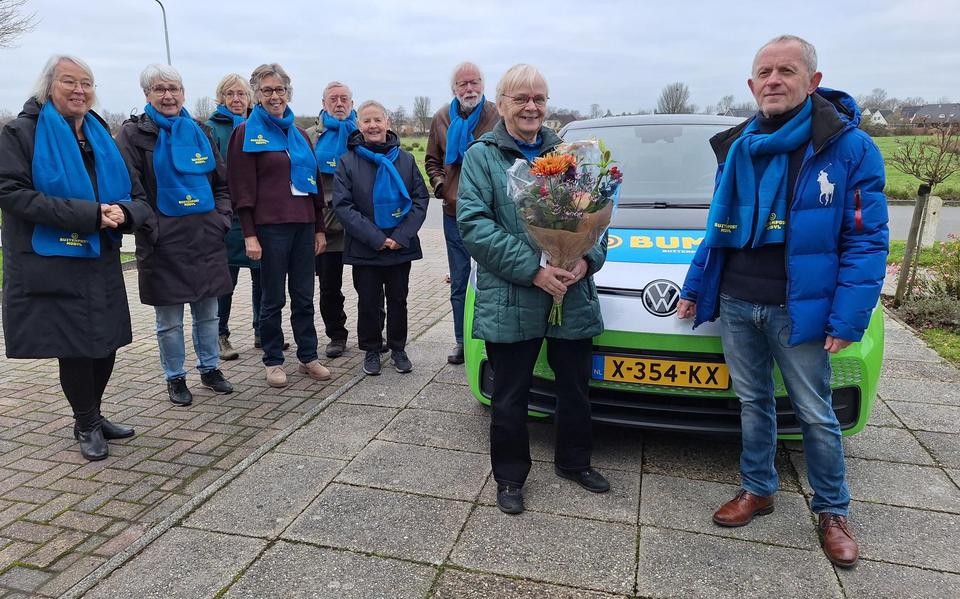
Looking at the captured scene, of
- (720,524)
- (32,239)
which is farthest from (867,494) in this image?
(32,239)

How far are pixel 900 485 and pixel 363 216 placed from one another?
3.63 meters

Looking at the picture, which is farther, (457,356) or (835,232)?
(457,356)

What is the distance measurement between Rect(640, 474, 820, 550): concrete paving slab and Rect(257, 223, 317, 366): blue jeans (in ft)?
9.26

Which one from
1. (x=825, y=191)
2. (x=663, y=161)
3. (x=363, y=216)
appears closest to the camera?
(x=825, y=191)

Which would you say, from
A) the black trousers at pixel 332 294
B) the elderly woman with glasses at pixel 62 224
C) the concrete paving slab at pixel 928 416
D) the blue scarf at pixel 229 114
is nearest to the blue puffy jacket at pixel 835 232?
the concrete paving slab at pixel 928 416

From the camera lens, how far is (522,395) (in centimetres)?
297

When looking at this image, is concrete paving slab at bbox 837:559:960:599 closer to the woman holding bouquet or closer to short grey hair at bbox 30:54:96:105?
the woman holding bouquet

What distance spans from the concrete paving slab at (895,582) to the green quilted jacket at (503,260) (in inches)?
53.1

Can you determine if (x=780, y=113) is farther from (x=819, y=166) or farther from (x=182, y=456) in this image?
(x=182, y=456)

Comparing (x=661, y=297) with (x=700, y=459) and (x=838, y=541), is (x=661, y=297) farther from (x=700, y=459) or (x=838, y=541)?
(x=838, y=541)

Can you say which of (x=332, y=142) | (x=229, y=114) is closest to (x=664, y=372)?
(x=332, y=142)

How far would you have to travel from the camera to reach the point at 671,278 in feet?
10.4

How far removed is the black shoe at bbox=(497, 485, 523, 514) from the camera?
2.92 m

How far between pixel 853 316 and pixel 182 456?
3353 millimetres
